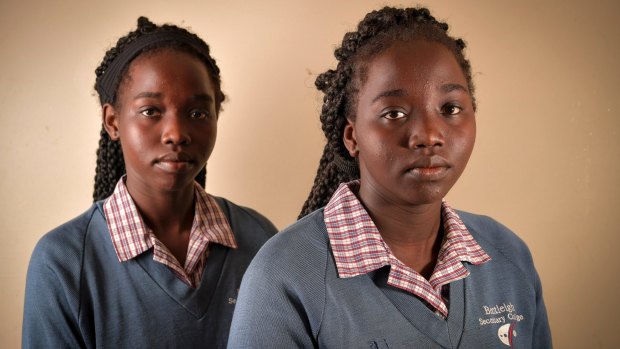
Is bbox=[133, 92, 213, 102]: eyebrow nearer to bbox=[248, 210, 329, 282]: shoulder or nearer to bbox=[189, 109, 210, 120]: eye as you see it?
bbox=[189, 109, 210, 120]: eye

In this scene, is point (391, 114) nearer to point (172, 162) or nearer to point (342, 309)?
point (342, 309)

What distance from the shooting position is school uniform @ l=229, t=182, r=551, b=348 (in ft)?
3.68

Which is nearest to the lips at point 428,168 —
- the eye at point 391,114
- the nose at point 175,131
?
the eye at point 391,114

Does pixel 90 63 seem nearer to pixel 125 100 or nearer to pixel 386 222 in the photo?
pixel 125 100

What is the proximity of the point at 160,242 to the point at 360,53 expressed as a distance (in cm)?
74

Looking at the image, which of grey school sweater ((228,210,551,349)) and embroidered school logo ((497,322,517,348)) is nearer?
grey school sweater ((228,210,551,349))

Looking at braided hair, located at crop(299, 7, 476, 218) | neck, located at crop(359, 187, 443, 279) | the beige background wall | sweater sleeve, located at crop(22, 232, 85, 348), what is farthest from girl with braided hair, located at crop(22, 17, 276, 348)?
neck, located at crop(359, 187, 443, 279)

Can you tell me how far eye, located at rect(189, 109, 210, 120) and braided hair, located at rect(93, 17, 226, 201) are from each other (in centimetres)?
14

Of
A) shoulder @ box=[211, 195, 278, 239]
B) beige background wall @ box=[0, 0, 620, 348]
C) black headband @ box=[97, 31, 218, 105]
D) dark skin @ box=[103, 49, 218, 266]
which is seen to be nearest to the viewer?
dark skin @ box=[103, 49, 218, 266]

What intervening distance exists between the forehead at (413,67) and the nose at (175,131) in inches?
21.2

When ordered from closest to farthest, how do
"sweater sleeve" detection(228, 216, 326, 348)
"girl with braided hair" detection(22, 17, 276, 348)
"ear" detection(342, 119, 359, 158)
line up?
"sweater sleeve" detection(228, 216, 326, 348), "ear" detection(342, 119, 359, 158), "girl with braided hair" detection(22, 17, 276, 348)

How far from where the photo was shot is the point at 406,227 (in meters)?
1.29

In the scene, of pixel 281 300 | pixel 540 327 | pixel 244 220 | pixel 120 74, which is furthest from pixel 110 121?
pixel 540 327

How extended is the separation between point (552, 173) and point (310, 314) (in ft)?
4.26
